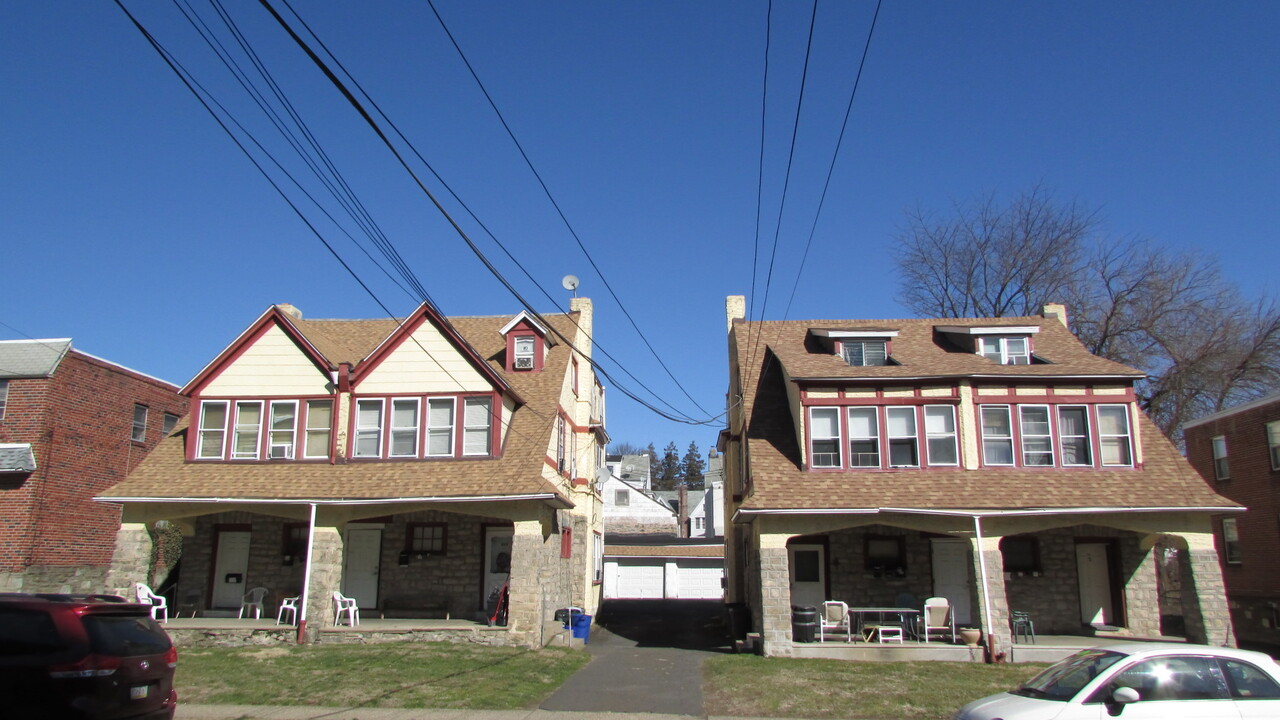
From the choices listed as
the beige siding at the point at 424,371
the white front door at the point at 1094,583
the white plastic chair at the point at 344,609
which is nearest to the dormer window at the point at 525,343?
the beige siding at the point at 424,371

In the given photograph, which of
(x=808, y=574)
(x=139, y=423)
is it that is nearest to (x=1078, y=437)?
(x=808, y=574)

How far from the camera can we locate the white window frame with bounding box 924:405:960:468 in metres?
20.8

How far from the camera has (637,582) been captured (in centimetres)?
4112

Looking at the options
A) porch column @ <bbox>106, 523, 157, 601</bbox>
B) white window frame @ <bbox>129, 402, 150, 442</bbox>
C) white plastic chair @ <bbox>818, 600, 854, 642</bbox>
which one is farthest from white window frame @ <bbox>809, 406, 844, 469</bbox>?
white window frame @ <bbox>129, 402, 150, 442</bbox>

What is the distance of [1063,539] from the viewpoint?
21.8 m

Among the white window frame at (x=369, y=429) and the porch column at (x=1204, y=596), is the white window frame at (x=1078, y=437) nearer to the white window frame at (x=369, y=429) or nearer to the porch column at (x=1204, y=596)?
the porch column at (x=1204, y=596)

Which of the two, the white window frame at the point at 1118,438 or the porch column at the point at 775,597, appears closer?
the porch column at the point at 775,597

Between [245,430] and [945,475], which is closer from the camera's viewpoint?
[945,475]

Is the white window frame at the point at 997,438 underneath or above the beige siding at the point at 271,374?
underneath

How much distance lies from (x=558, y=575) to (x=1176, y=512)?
14.1m

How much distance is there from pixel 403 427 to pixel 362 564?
147 inches

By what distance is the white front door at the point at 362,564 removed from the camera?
2259 centimetres

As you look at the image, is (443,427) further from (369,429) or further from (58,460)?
(58,460)

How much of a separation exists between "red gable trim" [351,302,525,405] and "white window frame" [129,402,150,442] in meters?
11.3
